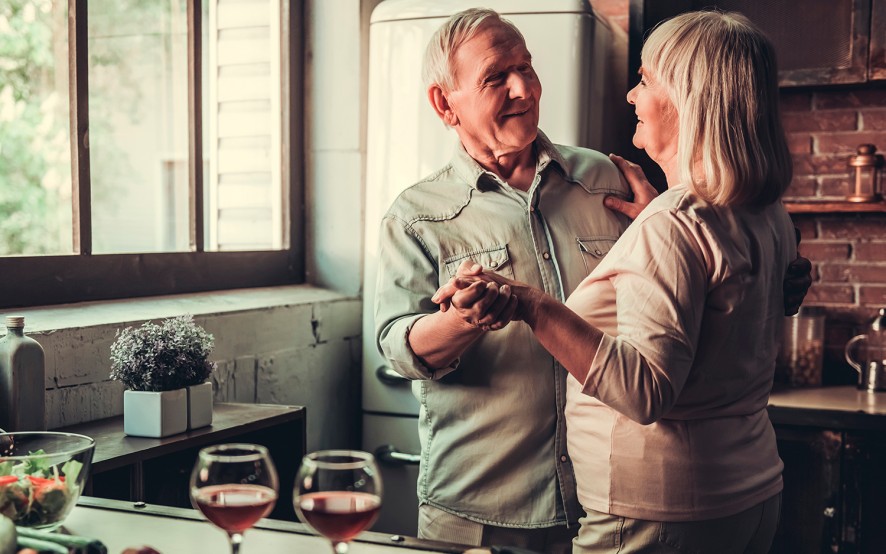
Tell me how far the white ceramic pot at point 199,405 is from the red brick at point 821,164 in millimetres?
2069

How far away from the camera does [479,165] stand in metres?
1.83

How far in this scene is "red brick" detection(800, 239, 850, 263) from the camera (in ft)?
9.92

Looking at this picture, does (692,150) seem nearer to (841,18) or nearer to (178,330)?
(178,330)

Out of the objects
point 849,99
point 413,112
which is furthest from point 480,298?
point 849,99

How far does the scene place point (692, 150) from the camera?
130 cm

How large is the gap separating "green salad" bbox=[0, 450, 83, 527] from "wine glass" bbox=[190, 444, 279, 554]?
29 centimetres

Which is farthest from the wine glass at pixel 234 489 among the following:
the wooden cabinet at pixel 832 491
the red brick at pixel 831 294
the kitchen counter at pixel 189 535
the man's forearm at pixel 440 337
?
the red brick at pixel 831 294

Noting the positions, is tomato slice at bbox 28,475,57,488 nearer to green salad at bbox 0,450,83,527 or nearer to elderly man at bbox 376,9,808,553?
green salad at bbox 0,450,83,527

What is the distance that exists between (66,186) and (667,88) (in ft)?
5.27

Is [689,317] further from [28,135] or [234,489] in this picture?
[28,135]

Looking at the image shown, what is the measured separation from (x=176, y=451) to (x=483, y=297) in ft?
2.72

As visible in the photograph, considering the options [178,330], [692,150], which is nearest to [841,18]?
[692,150]

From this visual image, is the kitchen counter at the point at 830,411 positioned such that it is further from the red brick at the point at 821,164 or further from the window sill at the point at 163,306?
the window sill at the point at 163,306

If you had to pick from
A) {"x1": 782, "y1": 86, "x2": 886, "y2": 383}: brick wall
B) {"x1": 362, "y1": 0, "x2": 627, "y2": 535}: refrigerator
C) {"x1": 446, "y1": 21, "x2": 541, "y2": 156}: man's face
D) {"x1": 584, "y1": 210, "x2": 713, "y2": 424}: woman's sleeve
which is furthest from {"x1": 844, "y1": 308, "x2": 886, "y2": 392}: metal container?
{"x1": 584, "y1": 210, "x2": 713, "y2": 424}: woman's sleeve
